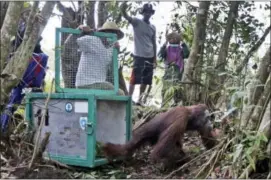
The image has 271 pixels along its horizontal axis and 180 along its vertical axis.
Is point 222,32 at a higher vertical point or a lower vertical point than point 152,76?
higher

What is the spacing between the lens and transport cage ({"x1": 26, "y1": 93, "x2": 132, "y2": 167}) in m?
3.71

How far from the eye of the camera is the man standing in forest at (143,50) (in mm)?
6074

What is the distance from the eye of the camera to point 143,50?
6172mm

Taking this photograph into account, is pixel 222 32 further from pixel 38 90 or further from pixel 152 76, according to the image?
pixel 38 90

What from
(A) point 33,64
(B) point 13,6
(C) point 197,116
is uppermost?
(B) point 13,6

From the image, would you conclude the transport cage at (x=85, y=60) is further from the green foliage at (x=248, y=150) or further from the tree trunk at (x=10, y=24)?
the green foliage at (x=248, y=150)

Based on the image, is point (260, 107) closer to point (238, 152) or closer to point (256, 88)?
point (256, 88)

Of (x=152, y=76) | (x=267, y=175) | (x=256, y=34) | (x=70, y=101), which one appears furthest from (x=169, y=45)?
(x=267, y=175)

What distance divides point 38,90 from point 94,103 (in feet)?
3.44

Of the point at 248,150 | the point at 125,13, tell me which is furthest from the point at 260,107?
the point at 125,13

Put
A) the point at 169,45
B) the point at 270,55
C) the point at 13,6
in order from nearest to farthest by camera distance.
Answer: the point at 13,6 → the point at 270,55 → the point at 169,45

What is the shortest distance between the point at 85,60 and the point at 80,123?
632 millimetres

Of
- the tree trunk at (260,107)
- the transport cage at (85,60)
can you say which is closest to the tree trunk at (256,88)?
the tree trunk at (260,107)

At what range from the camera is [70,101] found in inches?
150
